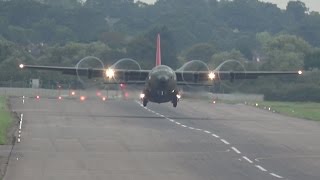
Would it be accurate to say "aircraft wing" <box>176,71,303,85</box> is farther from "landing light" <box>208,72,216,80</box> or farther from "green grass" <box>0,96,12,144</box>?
"green grass" <box>0,96,12,144</box>

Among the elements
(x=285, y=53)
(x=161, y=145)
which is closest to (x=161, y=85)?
(x=161, y=145)

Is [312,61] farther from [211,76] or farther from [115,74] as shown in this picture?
[115,74]

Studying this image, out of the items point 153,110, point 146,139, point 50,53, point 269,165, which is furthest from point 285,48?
point 269,165

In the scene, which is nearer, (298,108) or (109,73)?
(109,73)

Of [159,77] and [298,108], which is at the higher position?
[159,77]

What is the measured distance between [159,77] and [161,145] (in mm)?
17139

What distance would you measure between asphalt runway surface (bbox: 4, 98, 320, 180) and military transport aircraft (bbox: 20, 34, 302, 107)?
6.13ft

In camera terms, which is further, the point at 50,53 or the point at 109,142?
the point at 50,53

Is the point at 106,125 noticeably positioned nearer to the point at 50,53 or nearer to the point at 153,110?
the point at 153,110

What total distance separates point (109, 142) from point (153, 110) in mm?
36255

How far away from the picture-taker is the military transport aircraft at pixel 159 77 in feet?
243

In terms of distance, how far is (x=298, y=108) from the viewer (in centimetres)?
9988

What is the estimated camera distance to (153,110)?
94250 mm

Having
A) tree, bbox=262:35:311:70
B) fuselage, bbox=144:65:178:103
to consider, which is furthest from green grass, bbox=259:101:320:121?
tree, bbox=262:35:311:70
